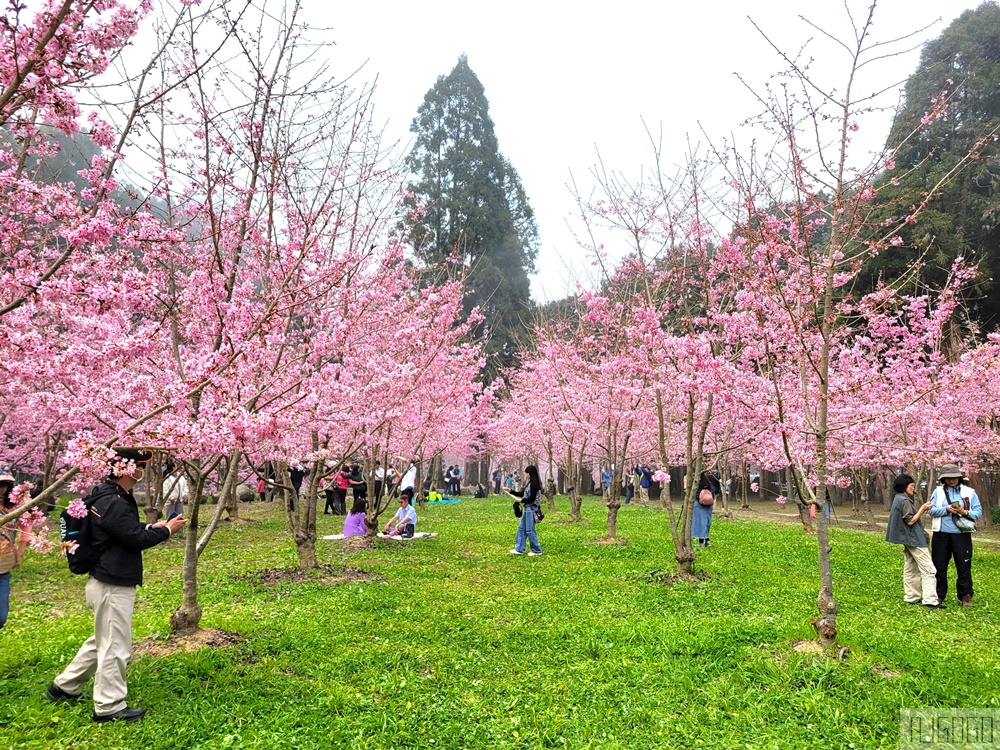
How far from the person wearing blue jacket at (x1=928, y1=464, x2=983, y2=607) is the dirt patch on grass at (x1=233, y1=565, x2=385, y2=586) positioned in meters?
7.53

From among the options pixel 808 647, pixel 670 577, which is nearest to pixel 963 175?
pixel 670 577

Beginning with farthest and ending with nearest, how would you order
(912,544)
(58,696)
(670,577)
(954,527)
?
(670,577), (912,544), (954,527), (58,696)

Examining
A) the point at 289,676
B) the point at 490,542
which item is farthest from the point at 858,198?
the point at 490,542

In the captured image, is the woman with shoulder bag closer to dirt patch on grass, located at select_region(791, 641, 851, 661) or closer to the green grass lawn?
the green grass lawn

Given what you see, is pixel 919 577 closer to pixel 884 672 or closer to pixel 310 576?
pixel 884 672

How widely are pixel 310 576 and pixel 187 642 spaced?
10.9 ft

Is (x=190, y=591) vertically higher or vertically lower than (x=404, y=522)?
higher

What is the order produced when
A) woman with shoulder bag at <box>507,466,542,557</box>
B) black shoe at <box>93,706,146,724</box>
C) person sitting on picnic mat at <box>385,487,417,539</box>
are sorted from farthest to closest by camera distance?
person sitting on picnic mat at <box>385,487,417,539</box>
woman with shoulder bag at <box>507,466,542,557</box>
black shoe at <box>93,706,146,724</box>

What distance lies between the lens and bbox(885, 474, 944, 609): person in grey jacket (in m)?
7.67

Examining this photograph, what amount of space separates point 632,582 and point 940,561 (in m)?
3.93

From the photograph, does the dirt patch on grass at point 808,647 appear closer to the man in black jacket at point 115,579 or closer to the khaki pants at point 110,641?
the man in black jacket at point 115,579

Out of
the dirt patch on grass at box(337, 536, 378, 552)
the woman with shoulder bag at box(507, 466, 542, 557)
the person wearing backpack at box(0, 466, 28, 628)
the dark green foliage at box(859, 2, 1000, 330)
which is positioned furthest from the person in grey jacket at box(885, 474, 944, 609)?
the dark green foliage at box(859, 2, 1000, 330)

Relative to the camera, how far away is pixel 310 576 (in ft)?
28.9

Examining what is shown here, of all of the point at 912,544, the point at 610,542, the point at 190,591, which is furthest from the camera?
the point at 610,542
